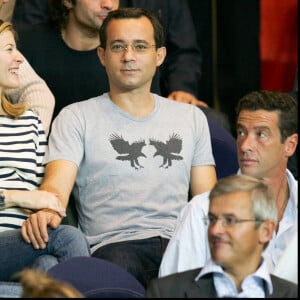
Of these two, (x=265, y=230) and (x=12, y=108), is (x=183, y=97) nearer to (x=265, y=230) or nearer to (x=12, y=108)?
(x=12, y=108)

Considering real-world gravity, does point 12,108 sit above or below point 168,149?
above

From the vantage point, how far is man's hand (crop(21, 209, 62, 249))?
154 inches

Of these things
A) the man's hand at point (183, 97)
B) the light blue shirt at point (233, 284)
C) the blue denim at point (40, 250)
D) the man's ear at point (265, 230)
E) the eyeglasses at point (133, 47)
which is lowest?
the blue denim at point (40, 250)

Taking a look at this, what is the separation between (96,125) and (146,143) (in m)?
0.18

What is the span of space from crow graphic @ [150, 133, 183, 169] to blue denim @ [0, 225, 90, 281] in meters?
0.48

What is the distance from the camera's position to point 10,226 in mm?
4117

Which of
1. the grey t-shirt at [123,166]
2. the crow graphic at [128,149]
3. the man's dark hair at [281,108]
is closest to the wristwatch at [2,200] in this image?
the grey t-shirt at [123,166]

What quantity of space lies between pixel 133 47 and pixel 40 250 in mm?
832

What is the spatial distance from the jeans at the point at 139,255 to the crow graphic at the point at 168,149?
0.91 feet

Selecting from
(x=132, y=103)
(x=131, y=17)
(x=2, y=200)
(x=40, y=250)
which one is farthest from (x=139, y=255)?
(x=131, y=17)

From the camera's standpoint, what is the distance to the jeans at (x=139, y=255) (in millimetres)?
3988

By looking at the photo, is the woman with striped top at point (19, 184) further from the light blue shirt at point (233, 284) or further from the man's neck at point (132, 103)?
the light blue shirt at point (233, 284)

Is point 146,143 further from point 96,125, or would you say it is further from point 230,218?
point 230,218

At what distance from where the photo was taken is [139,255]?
4.06 m
